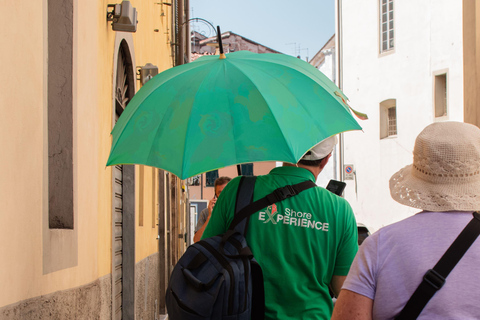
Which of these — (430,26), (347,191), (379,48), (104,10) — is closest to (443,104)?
(430,26)

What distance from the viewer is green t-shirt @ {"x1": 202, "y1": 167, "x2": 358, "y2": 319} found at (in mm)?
2668

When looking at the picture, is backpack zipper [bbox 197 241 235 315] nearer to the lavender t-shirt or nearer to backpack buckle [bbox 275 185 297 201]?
backpack buckle [bbox 275 185 297 201]

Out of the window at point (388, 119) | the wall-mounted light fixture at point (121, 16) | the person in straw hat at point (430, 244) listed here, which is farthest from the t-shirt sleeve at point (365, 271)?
the window at point (388, 119)

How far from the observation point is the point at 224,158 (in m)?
2.74

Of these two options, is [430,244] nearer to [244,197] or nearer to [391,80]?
[244,197]

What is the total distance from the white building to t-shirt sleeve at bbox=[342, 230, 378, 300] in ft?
62.5

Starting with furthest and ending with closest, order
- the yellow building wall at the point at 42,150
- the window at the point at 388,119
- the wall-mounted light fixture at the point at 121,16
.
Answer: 1. the window at the point at 388,119
2. the wall-mounted light fixture at the point at 121,16
3. the yellow building wall at the point at 42,150

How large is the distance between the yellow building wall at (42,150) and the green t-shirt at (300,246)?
3.57 feet

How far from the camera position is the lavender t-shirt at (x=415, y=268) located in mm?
1940

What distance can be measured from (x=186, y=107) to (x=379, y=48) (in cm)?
2312

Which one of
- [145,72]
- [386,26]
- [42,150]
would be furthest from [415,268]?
[386,26]

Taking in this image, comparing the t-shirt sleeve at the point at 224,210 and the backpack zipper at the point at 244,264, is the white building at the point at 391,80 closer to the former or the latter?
the t-shirt sleeve at the point at 224,210

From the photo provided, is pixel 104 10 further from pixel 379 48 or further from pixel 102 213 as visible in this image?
pixel 379 48

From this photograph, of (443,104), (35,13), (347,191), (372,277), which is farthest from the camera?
(347,191)
